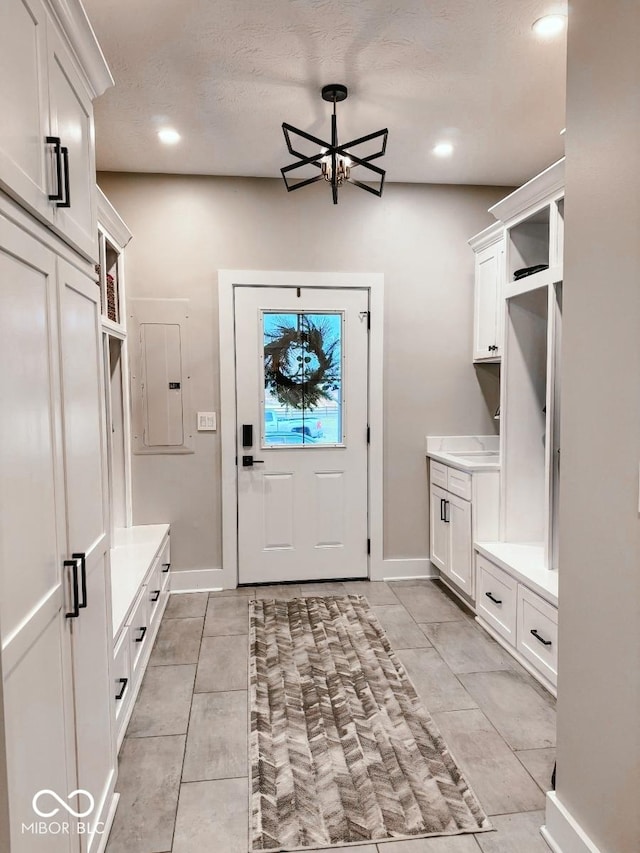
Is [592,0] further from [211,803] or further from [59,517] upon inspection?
[211,803]

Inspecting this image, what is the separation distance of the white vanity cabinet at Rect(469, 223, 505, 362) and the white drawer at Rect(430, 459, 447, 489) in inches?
32.0

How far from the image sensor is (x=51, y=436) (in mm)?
1274

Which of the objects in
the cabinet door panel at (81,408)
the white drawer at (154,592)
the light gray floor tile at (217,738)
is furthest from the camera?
the white drawer at (154,592)

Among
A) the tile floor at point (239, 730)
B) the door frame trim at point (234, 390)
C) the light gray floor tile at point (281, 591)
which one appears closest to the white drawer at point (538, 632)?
the tile floor at point (239, 730)

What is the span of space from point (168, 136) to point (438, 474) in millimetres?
2741

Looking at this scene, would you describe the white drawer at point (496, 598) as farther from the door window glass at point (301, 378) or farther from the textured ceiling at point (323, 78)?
the textured ceiling at point (323, 78)

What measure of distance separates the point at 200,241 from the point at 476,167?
192 cm

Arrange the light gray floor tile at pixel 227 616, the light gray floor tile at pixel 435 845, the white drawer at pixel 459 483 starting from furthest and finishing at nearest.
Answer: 1. the white drawer at pixel 459 483
2. the light gray floor tile at pixel 227 616
3. the light gray floor tile at pixel 435 845

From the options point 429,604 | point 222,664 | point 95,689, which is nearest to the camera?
point 95,689

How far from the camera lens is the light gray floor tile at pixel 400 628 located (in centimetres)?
296

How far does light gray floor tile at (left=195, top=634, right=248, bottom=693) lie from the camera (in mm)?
2568

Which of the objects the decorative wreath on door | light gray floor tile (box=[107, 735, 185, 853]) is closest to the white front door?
the decorative wreath on door

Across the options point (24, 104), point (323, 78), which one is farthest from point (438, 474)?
point (24, 104)

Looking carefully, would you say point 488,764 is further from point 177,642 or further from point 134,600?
point 177,642
